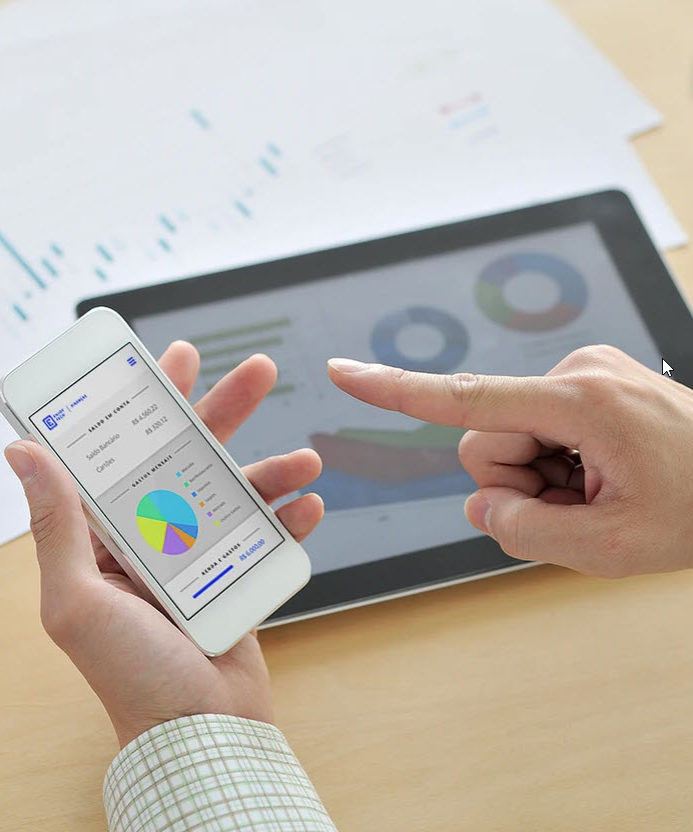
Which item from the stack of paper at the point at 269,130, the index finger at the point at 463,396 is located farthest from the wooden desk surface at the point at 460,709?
the stack of paper at the point at 269,130

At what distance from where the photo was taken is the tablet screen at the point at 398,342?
0.64m

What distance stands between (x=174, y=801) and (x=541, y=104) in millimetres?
676

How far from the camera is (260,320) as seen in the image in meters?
0.70

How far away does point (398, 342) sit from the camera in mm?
704

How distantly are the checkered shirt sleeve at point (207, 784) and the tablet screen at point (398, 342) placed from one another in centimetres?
14

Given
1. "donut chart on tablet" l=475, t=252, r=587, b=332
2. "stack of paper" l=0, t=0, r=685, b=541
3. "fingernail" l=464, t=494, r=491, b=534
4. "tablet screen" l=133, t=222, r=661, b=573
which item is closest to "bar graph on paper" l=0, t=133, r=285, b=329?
"stack of paper" l=0, t=0, r=685, b=541

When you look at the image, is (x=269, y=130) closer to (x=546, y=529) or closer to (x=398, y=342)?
(x=398, y=342)

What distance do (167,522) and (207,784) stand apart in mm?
153

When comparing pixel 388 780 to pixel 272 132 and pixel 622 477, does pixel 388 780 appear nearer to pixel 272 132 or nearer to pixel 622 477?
pixel 622 477

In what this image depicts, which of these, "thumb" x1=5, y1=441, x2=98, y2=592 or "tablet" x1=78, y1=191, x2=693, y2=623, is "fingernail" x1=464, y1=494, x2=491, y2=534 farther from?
"thumb" x1=5, y1=441, x2=98, y2=592

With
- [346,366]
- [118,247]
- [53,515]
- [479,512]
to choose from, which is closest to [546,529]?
[479,512]

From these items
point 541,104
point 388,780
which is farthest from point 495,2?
point 388,780

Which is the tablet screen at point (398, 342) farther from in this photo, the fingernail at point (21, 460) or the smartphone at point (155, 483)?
the fingernail at point (21, 460)

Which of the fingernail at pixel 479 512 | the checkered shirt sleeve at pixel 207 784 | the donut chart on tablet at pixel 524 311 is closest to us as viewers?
the checkered shirt sleeve at pixel 207 784
